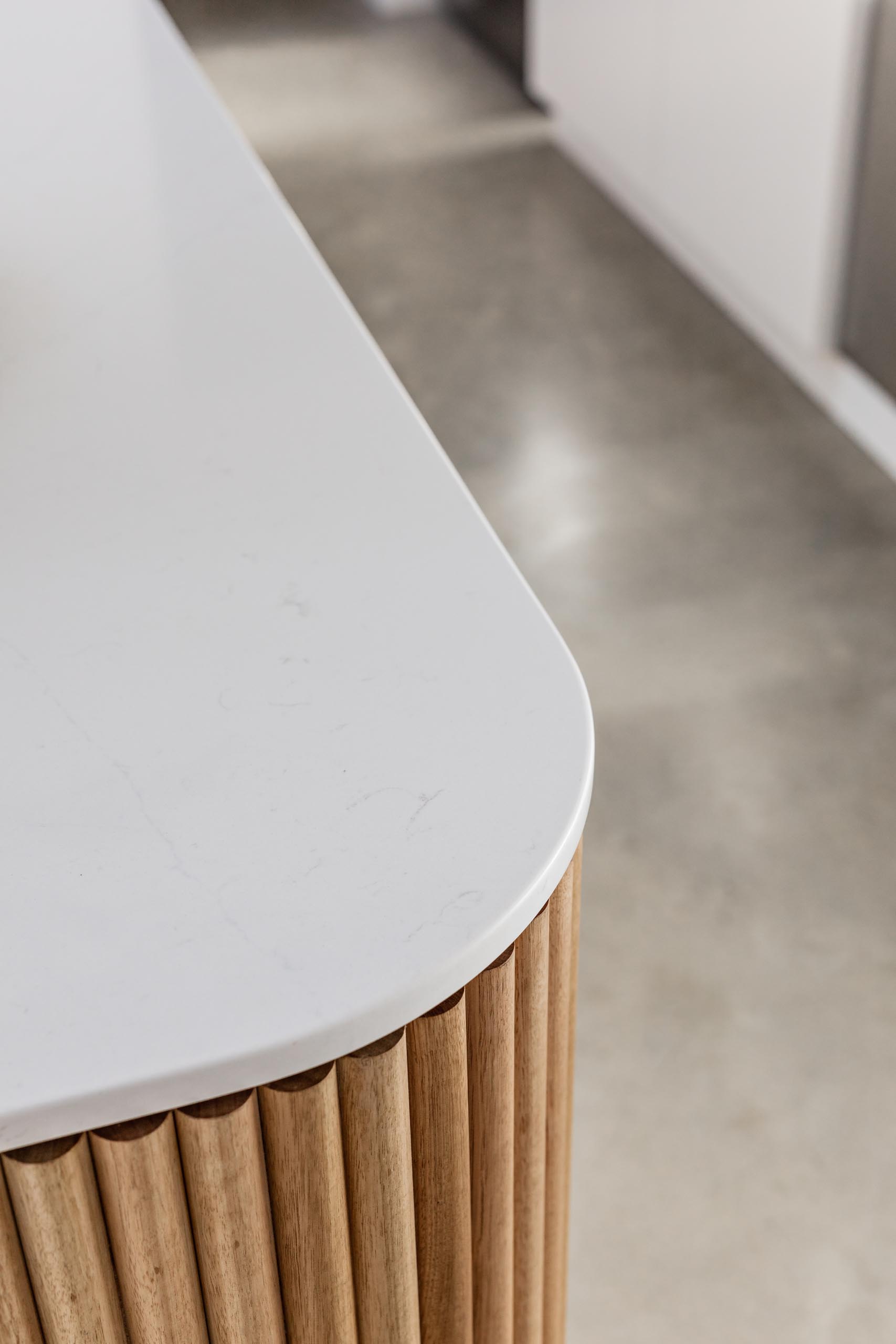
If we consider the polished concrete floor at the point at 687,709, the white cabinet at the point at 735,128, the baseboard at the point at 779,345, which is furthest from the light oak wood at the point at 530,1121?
the white cabinet at the point at 735,128

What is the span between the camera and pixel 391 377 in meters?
1.01

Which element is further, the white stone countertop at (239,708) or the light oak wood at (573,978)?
the light oak wood at (573,978)

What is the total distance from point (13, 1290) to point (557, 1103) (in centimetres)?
32

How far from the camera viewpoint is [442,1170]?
0.68 meters

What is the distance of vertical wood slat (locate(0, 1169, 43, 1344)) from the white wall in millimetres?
2166

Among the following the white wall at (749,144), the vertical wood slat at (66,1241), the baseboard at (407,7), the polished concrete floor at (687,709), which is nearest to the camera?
the vertical wood slat at (66,1241)

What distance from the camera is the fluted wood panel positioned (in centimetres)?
57

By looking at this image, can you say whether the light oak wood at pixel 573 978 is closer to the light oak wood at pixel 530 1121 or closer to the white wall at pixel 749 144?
the light oak wood at pixel 530 1121

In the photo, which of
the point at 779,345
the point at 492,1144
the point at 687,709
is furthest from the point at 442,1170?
the point at 779,345

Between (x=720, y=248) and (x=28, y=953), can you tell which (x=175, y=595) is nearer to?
(x=28, y=953)

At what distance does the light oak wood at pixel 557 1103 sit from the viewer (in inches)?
28.3

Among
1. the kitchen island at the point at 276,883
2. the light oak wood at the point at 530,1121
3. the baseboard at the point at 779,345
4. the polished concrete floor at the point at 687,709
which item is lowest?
the polished concrete floor at the point at 687,709

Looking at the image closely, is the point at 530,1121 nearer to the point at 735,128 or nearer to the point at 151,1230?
the point at 151,1230

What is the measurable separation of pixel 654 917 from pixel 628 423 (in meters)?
1.22
